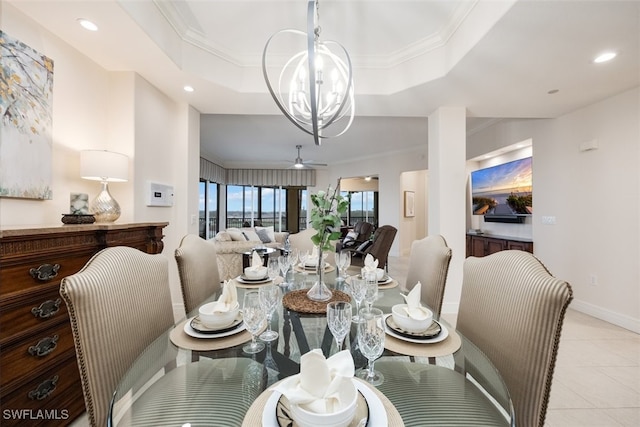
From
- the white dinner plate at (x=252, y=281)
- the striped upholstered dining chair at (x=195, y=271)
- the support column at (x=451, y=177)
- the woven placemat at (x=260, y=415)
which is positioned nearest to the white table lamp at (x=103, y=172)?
the striped upholstered dining chair at (x=195, y=271)

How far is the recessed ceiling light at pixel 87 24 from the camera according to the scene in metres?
1.74

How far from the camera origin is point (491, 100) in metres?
2.91

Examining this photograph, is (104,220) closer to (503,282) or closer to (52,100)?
(52,100)

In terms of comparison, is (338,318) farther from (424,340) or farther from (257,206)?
(257,206)

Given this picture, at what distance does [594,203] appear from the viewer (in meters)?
3.07

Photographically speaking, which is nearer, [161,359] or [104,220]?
[161,359]

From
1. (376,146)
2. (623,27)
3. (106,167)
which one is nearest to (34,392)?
(106,167)

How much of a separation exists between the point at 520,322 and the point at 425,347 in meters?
0.37

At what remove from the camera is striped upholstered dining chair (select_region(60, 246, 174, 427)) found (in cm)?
86

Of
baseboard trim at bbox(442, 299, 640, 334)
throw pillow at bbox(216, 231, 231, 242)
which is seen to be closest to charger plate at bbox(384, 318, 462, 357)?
baseboard trim at bbox(442, 299, 640, 334)

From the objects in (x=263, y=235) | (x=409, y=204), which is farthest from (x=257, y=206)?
(x=409, y=204)

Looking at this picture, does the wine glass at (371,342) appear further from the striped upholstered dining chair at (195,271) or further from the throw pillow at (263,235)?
the throw pillow at (263,235)

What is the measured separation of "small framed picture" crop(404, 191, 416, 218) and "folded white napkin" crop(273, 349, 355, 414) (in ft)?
23.1

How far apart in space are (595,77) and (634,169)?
1.09 m
